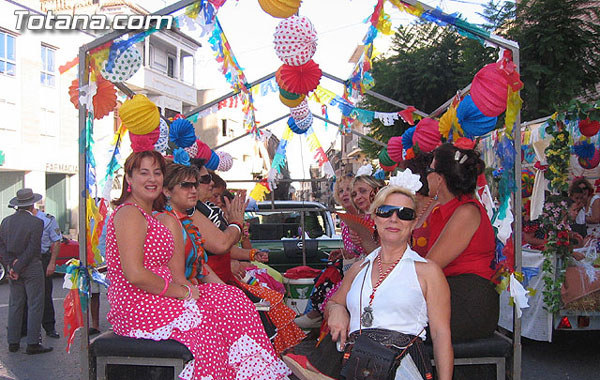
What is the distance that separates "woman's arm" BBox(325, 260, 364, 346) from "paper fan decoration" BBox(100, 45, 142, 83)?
2.03 meters

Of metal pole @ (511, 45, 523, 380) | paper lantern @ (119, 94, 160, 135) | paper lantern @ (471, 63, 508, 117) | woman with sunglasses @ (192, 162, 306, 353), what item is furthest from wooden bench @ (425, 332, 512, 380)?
paper lantern @ (119, 94, 160, 135)

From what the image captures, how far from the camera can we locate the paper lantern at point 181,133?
5.73m

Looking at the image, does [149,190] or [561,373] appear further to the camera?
[561,373]

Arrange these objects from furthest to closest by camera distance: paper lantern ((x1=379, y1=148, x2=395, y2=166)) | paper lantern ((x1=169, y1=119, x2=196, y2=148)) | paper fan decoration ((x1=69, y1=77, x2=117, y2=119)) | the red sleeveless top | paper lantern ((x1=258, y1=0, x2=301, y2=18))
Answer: paper lantern ((x1=379, y1=148, x2=395, y2=166)) < paper lantern ((x1=169, y1=119, x2=196, y2=148)) < paper lantern ((x1=258, y1=0, x2=301, y2=18)) < paper fan decoration ((x1=69, y1=77, x2=117, y2=119)) < the red sleeveless top

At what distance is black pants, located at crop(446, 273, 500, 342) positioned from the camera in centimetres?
310

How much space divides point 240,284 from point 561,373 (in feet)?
11.7

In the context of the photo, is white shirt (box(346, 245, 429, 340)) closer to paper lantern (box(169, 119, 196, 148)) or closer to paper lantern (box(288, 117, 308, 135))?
paper lantern (box(169, 119, 196, 148))

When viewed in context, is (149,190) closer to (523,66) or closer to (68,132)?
(523,66)

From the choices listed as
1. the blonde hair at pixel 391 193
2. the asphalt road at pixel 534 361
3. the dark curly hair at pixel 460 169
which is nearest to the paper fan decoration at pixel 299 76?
the dark curly hair at pixel 460 169

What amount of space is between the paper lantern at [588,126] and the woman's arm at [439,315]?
4299 millimetres

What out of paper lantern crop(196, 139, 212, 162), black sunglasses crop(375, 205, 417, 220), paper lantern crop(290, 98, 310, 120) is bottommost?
black sunglasses crop(375, 205, 417, 220)

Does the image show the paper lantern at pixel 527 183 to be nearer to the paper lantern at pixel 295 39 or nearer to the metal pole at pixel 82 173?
the paper lantern at pixel 295 39

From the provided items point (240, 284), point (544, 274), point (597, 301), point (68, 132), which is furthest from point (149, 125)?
point (68, 132)

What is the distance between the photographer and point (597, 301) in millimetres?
5348
